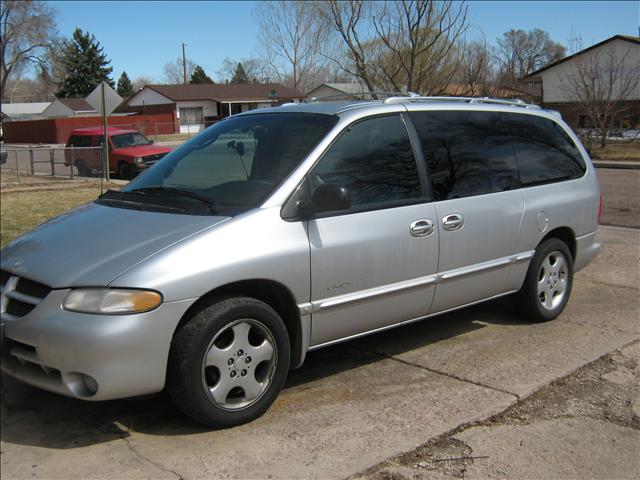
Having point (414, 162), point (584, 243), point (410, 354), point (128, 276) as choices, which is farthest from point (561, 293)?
point (128, 276)

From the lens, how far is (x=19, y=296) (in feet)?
11.9

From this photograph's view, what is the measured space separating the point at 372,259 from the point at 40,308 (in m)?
1.95

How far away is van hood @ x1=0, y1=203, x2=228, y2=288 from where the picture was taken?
3502mm

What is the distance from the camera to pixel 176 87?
63969 mm

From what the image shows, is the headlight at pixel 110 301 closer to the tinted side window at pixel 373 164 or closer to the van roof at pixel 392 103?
the tinted side window at pixel 373 164

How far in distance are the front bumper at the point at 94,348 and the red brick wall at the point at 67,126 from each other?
1879 inches

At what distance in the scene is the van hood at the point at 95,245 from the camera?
138 inches

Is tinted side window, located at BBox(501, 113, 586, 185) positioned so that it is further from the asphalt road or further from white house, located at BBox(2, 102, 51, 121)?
white house, located at BBox(2, 102, 51, 121)

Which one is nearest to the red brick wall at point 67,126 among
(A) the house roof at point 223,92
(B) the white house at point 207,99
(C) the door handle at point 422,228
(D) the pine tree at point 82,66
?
(B) the white house at point 207,99

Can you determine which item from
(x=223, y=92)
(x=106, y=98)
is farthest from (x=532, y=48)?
(x=106, y=98)

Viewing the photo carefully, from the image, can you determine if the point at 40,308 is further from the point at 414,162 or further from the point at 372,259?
the point at 414,162

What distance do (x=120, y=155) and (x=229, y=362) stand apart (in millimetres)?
18614

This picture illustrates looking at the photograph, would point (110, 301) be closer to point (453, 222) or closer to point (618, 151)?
point (453, 222)

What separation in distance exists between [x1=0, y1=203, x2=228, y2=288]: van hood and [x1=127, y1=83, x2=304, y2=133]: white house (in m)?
57.1
